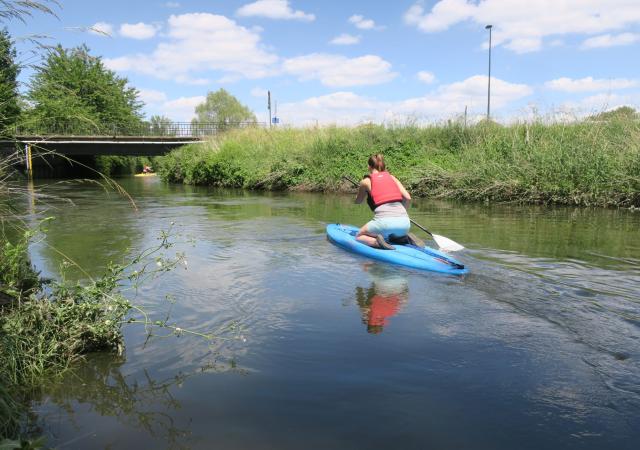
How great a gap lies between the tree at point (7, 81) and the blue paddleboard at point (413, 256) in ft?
14.1

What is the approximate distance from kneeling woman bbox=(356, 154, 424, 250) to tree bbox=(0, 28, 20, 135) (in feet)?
14.1

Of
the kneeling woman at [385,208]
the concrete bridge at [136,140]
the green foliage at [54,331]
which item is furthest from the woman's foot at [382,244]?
the concrete bridge at [136,140]

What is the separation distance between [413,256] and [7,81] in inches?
178

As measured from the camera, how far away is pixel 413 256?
6367 millimetres

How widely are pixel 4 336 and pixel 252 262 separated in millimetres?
3893

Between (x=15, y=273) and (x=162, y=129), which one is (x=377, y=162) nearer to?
(x=15, y=273)

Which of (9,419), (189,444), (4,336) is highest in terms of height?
(4,336)

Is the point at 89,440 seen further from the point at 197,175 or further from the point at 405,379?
the point at 197,175

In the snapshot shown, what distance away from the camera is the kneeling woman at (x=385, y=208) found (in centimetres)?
694

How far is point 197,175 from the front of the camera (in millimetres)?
25109

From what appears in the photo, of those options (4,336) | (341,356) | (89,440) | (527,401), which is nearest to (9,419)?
(89,440)

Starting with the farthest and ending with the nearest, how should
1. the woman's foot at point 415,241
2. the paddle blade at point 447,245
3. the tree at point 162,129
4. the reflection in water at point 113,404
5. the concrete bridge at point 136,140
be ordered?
the tree at point 162,129 < the concrete bridge at point 136,140 < the paddle blade at point 447,245 < the woman's foot at point 415,241 < the reflection in water at point 113,404

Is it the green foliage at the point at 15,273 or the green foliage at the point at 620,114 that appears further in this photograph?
the green foliage at the point at 620,114

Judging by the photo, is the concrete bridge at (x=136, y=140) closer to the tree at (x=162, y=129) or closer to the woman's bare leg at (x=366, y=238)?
the tree at (x=162, y=129)
